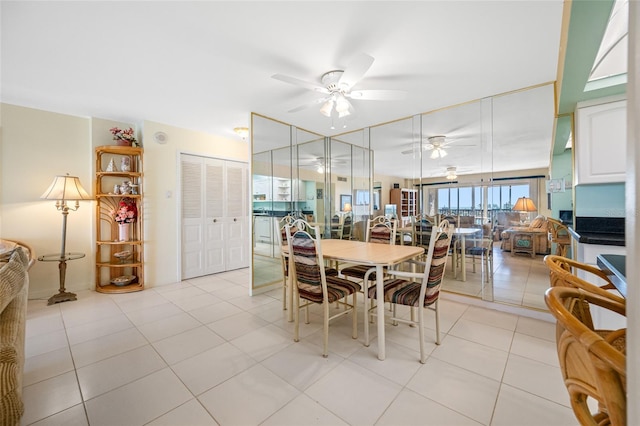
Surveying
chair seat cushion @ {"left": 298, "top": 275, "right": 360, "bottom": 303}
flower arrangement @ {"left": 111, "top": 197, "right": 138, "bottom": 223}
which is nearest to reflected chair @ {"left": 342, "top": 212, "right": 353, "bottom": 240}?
chair seat cushion @ {"left": 298, "top": 275, "right": 360, "bottom": 303}

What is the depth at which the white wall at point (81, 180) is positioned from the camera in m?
3.18

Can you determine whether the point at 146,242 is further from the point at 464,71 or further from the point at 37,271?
the point at 464,71

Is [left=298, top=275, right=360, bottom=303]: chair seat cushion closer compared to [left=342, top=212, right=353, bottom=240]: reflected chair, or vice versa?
[left=298, top=275, right=360, bottom=303]: chair seat cushion

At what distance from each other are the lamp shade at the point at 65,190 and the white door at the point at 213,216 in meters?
1.26

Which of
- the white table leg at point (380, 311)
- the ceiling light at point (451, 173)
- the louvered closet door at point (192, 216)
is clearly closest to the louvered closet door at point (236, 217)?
the louvered closet door at point (192, 216)

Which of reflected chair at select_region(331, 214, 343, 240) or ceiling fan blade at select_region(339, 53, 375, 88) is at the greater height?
ceiling fan blade at select_region(339, 53, 375, 88)

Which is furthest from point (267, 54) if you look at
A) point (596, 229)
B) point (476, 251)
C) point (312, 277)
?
point (596, 229)

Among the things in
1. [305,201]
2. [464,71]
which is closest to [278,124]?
[305,201]

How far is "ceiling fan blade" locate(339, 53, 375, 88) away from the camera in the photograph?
74.6 inches

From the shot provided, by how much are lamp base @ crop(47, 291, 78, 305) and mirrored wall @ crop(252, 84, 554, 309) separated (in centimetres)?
232

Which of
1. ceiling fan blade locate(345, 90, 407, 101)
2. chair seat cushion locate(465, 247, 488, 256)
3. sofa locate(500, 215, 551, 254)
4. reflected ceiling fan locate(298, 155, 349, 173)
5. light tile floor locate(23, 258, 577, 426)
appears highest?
ceiling fan blade locate(345, 90, 407, 101)

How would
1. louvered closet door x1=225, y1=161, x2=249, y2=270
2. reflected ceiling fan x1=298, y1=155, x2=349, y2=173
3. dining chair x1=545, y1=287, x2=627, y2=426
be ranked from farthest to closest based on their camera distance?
louvered closet door x1=225, y1=161, x2=249, y2=270, reflected ceiling fan x1=298, y1=155, x2=349, y2=173, dining chair x1=545, y1=287, x2=627, y2=426

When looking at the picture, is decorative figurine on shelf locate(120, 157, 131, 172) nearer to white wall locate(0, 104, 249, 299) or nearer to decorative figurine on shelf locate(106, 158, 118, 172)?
decorative figurine on shelf locate(106, 158, 118, 172)

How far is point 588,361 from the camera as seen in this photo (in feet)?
2.55
